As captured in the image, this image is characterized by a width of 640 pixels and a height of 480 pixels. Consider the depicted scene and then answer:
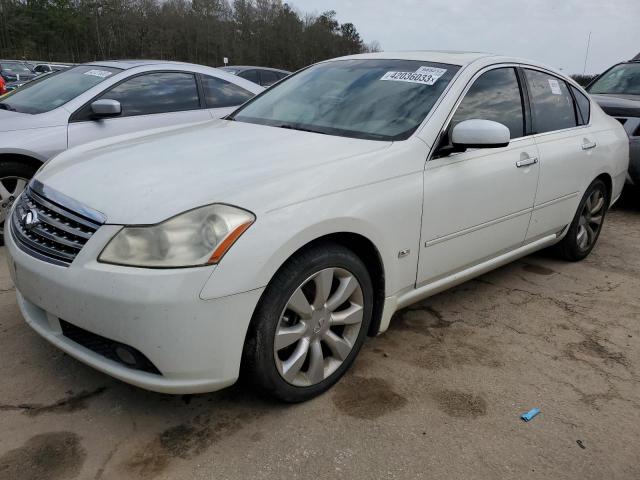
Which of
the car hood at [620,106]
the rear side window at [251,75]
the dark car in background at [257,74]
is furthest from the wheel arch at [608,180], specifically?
the rear side window at [251,75]

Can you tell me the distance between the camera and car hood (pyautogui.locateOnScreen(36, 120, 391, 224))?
202cm

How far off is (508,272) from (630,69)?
5174 mm

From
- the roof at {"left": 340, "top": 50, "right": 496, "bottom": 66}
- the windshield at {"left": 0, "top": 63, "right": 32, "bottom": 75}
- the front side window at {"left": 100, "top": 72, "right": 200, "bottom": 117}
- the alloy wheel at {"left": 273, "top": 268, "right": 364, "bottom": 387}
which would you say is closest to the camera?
the alloy wheel at {"left": 273, "top": 268, "right": 364, "bottom": 387}

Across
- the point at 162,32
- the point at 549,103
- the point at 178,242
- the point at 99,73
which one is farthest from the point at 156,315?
the point at 162,32

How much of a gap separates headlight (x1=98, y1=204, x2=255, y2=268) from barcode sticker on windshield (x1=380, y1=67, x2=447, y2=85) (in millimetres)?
1540

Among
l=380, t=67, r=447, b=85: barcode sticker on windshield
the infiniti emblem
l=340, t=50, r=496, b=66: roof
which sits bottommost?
the infiniti emblem

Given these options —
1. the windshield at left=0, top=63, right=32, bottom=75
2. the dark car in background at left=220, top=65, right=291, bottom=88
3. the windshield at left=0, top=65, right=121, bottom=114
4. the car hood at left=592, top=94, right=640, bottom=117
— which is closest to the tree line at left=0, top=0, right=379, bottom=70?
the windshield at left=0, top=63, right=32, bottom=75

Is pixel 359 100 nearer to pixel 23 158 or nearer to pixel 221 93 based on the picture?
pixel 221 93

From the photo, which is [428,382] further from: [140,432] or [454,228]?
[140,432]

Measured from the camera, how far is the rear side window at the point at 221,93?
5.10m

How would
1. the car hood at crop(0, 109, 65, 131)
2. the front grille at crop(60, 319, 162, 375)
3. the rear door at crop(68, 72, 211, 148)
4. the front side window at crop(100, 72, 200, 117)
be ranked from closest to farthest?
the front grille at crop(60, 319, 162, 375) < the car hood at crop(0, 109, 65, 131) < the rear door at crop(68, 72, 211, 148) < the front side window at crop(100, 72, 200, 117)

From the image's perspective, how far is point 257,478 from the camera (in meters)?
1.93

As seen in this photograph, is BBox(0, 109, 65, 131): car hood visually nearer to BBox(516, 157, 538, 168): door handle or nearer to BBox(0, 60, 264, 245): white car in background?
BBox(0, 60, 264, 245): white car in background

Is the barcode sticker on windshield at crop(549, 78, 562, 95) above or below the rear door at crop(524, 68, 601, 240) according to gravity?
above
